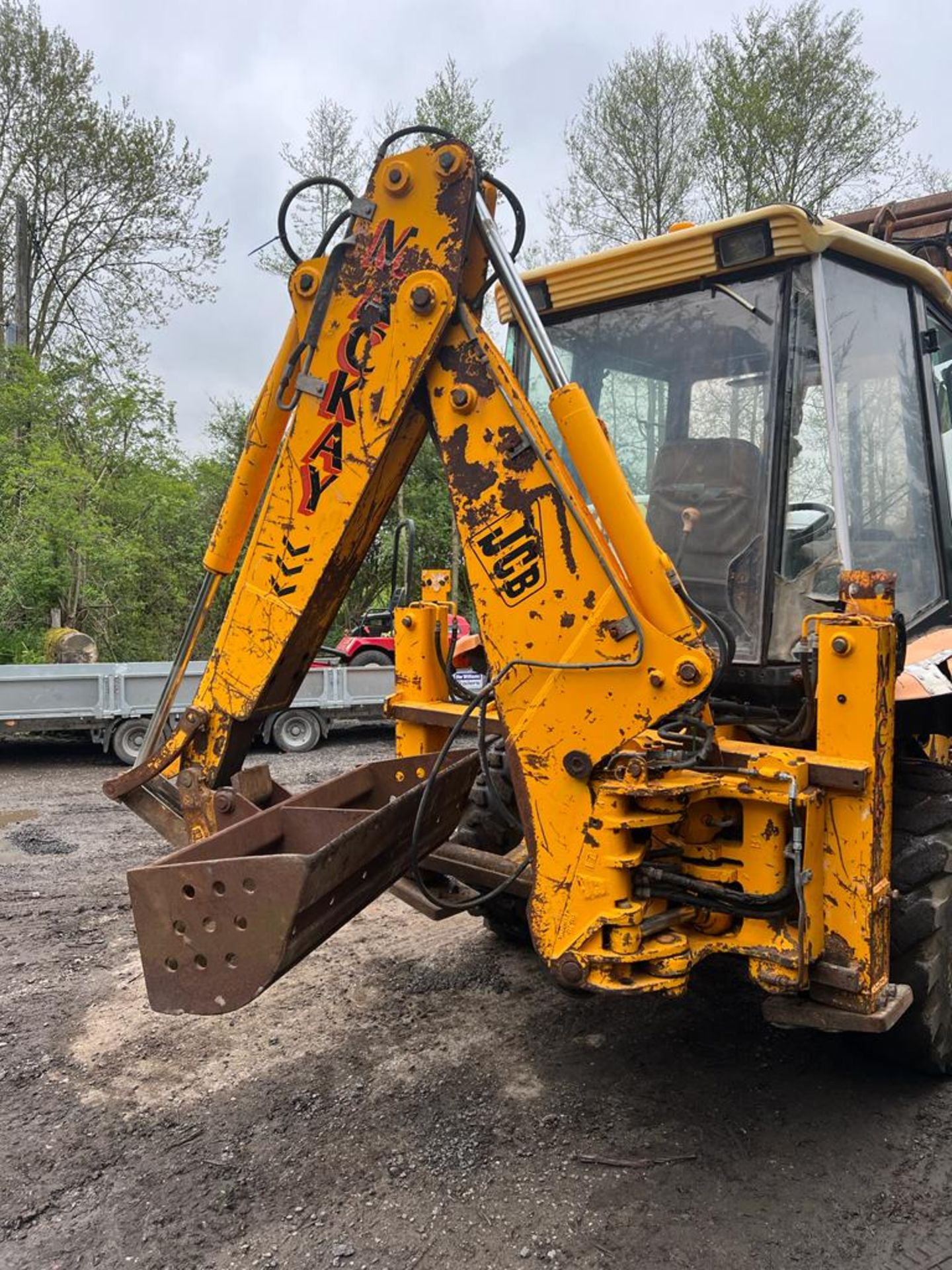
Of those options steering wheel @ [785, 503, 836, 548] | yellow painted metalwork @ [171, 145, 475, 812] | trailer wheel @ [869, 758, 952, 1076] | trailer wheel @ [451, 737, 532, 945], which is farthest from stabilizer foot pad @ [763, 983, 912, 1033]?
yellow painted metalwork @ [171, 145, 475, 812]

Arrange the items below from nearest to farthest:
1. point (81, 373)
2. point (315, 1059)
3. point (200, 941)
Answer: point (200, 941), point (315, 1059), point (81, 373)

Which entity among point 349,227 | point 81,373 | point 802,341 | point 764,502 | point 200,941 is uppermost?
point 81,373

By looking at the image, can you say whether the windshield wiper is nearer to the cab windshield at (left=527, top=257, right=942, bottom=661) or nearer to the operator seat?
the cab windshield at (left=527, top=257, right=942, bottom=661)

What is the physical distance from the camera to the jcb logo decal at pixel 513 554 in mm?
2639

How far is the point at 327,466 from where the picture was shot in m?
2.84

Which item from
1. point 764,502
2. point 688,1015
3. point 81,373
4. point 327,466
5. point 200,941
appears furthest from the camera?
point 81,373

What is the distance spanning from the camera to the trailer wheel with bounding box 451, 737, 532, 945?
11.8 feet

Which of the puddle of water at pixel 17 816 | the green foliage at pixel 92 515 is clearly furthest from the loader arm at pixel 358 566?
the green foliage at pixel 92 515

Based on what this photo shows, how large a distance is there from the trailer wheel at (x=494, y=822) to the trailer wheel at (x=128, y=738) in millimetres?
6175

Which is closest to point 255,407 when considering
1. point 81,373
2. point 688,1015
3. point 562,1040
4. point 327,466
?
point 327,466

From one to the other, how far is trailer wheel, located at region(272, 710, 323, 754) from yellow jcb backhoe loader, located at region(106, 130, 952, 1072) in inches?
261

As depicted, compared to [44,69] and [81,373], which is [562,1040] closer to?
[81,373]

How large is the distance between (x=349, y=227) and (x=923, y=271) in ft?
6.73

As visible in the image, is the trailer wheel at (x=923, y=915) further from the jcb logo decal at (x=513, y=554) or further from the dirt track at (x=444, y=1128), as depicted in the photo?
the jcb logo decal at (x=513, y=554)
